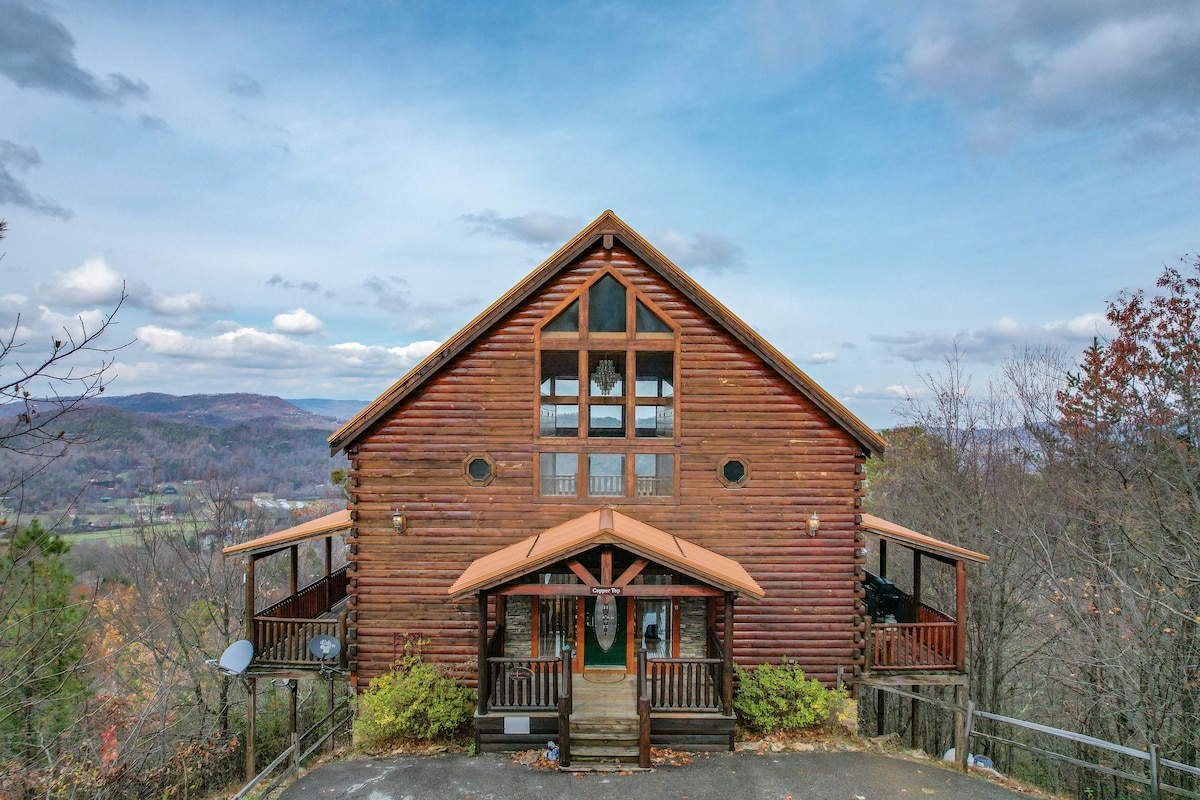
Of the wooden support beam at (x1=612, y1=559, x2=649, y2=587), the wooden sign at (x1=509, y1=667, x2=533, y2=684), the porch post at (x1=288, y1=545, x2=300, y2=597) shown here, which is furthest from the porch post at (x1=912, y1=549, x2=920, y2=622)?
the porch post at (x1=288, y1=545, x2=300, y2=597)

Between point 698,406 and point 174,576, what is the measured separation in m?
23.7

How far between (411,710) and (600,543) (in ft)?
14.8

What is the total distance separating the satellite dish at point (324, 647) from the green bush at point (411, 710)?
96 cm

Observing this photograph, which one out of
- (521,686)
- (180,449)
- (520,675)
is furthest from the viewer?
(180,449)

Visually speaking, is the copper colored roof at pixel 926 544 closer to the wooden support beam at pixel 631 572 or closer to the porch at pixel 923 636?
the porch at pixel 923 636

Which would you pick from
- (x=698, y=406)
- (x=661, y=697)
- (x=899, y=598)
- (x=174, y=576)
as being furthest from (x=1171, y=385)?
(x=174, y=576)

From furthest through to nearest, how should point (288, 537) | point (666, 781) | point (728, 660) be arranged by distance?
point (288, 537) → point (728, 660) → point (666, 781)

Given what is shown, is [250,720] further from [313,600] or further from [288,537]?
[288,537]

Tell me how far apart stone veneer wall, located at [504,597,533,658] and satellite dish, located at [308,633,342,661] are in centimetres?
310

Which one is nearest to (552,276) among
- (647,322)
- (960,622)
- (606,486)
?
(647,322)

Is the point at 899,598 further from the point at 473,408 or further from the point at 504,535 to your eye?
the point at 473,408

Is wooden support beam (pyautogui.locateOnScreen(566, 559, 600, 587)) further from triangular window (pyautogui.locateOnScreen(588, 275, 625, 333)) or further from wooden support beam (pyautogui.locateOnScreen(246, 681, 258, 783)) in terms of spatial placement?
wooden support beam (pyautogui.locateOnScreen(246, 681, 258, 783))

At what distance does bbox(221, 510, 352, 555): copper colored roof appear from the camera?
38.4 ft

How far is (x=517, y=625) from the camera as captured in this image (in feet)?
39.5
